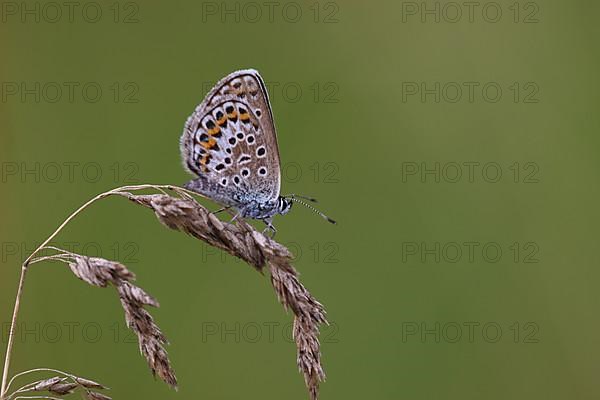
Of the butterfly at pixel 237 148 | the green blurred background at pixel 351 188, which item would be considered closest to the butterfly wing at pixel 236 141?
the butterfly at pixel 237 148

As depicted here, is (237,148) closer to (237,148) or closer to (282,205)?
(237,148)

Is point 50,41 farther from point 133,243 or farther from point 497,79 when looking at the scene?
point 497,79

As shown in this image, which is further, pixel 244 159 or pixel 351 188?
pixel 351 188

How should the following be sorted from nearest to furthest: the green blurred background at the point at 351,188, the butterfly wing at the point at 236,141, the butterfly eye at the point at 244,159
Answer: the butterfly wing at the point at 236,141 → the butterfly eye at the point at 244,159 → the green blurred background at the point at 351,188

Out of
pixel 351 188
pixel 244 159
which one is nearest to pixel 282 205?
pixel 244 159

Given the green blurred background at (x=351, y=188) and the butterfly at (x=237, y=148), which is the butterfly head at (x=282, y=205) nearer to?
the butterfly at (x=237, y=148)

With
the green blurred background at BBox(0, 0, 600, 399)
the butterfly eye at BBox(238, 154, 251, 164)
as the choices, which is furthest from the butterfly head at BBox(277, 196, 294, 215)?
the green blurred background at BBox(0, 0, 600, 399)

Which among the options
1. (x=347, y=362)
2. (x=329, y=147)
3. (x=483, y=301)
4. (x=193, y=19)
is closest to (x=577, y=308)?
(x=483, y=301)
